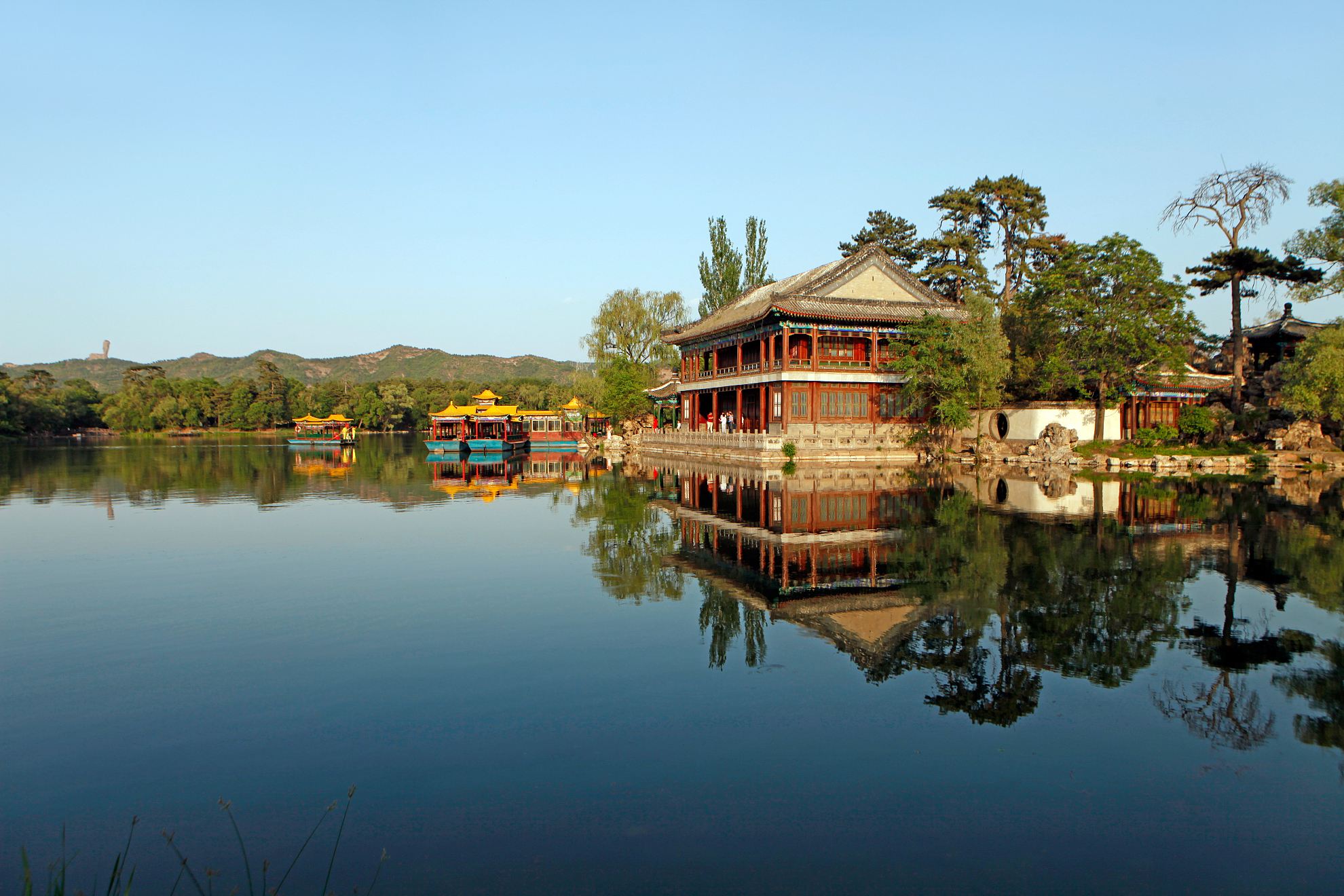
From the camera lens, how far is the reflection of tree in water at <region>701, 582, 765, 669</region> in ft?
30.3

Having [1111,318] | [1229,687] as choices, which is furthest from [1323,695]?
[1111,318]

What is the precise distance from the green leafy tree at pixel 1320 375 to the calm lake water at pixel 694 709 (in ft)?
65.3

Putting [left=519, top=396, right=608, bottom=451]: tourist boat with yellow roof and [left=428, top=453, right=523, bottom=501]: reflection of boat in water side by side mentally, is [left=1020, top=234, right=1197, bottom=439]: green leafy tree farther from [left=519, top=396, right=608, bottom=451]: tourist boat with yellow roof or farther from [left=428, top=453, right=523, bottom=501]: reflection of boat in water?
[left=519, top=396, right=608, bottom=451]: tourist boat with yellow roof

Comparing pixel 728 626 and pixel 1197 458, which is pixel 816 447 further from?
pixel 728 626

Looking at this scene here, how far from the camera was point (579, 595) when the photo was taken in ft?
39.7

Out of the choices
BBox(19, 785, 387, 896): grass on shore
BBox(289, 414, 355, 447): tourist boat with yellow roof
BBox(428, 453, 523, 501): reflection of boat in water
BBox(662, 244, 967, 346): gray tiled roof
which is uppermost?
BBox(662, 244, 967, 346): gray tiled roof

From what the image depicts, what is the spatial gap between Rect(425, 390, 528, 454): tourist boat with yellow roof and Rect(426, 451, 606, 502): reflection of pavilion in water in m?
0.88

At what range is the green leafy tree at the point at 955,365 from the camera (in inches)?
1435

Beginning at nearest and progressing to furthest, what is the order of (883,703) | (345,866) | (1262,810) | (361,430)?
(345,866), (1262,810), (883,703), (361,430)

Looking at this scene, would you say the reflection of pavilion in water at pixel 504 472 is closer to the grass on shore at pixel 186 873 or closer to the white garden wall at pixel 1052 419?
the white garden wall at pixel 1052 419

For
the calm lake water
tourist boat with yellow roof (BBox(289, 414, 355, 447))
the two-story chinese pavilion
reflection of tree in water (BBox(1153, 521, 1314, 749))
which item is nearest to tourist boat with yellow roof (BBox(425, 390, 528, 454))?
tourist boat with yellow roof (BBox(289, 414, 355, 447))

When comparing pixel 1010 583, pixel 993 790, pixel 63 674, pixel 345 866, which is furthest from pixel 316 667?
pixel 1010 583

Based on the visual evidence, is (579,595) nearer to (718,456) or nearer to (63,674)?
(63,674)

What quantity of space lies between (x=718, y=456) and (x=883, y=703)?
107 ft
